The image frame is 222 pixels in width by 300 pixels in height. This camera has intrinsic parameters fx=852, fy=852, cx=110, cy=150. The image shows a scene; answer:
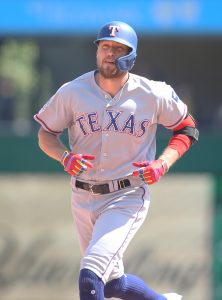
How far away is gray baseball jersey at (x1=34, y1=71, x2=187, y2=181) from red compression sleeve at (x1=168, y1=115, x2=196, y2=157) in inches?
3.0

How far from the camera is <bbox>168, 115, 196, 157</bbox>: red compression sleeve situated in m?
4.67

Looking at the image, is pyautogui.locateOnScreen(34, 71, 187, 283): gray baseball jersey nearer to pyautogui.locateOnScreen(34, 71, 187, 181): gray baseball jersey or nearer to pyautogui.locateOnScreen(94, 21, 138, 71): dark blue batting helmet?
pyautogui.locateOnScreen(34, 71, 187, 181): gray baseball jersey

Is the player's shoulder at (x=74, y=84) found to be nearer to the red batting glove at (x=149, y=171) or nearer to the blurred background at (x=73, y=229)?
the red batting glove at (x=149, y=171)

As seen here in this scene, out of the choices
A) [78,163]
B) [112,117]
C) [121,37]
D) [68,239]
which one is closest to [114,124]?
[112,117]

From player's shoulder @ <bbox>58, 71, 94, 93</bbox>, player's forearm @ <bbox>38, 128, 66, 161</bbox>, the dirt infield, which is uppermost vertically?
player's shoulder @ <bbox>58, 71, 94, 93</bbox>

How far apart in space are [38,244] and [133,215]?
390cm

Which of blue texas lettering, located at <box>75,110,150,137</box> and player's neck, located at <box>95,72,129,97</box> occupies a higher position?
player's neck, located at <box>95,72,129,97</box>

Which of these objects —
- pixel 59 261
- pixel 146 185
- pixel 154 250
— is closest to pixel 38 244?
pixel 59 261

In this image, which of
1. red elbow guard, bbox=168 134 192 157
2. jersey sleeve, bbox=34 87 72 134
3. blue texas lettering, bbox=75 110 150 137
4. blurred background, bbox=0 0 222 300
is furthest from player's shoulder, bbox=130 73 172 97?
blurred background, bbox=0 0 222 300

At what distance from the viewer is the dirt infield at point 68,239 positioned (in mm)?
8258

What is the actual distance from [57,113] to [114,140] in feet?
1.14

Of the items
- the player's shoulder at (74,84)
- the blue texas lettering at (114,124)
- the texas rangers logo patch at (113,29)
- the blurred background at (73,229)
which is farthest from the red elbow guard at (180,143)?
the blurred background at (73,229)

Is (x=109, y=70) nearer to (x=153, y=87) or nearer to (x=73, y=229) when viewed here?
(x=153, y=87)

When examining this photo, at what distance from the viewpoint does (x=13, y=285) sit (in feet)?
27.4
